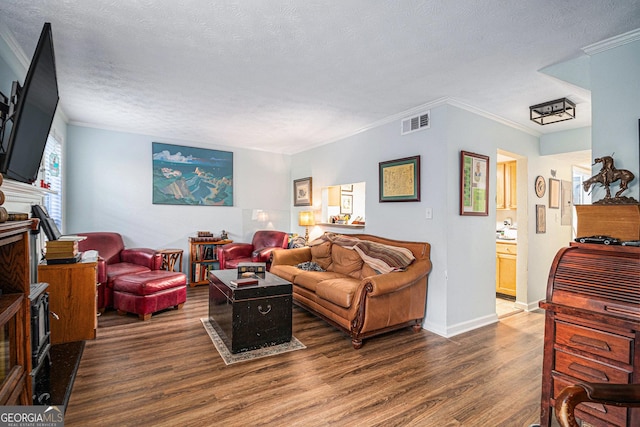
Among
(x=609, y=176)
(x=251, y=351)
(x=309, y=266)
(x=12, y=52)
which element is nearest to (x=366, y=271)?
(x=309, y=266)

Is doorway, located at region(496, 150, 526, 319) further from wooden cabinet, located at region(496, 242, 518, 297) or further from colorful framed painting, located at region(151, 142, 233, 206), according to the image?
colorful framed painting, located at region(151, 142, 233, 206)

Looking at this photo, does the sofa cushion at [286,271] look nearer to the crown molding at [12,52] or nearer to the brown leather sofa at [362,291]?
the brown leather sofa at [362,291]

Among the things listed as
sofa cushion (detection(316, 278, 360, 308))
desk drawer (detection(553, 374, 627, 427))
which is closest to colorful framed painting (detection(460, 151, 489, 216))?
sofa cushion (detection(316, 278, 360, 308))

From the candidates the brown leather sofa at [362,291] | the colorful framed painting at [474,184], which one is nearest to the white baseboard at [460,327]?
the brown leather sofa at [362,291]

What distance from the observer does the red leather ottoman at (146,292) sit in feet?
11.4

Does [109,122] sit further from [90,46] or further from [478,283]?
[478,283]

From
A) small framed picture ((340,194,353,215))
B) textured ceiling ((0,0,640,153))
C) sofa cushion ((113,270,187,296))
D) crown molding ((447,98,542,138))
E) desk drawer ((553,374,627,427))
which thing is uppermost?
textured ceiling ((0,0,640,153))

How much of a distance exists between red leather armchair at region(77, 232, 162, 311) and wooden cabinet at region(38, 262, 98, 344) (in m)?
0.96

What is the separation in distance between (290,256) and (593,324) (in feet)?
11.2

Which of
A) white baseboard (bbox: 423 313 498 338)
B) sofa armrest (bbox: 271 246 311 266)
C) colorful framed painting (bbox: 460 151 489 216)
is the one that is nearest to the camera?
white baseboard (bbox: 423 313 498 338)

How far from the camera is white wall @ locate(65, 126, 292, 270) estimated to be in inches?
176

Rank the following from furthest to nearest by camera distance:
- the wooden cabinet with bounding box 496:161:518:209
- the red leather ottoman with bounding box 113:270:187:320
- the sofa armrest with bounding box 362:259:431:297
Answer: the wooden cabinet with bounding box 496:161:518:209 → the red leather ottoman with bounding box 113:270:187:320 → the sofa armrest with bounding box 362:259:431:297

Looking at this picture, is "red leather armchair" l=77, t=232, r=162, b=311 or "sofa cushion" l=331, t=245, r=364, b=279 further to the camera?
"sofa cushion" l=331, t=245, r=364, b=279

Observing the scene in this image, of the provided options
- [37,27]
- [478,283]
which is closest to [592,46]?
[478,283]
